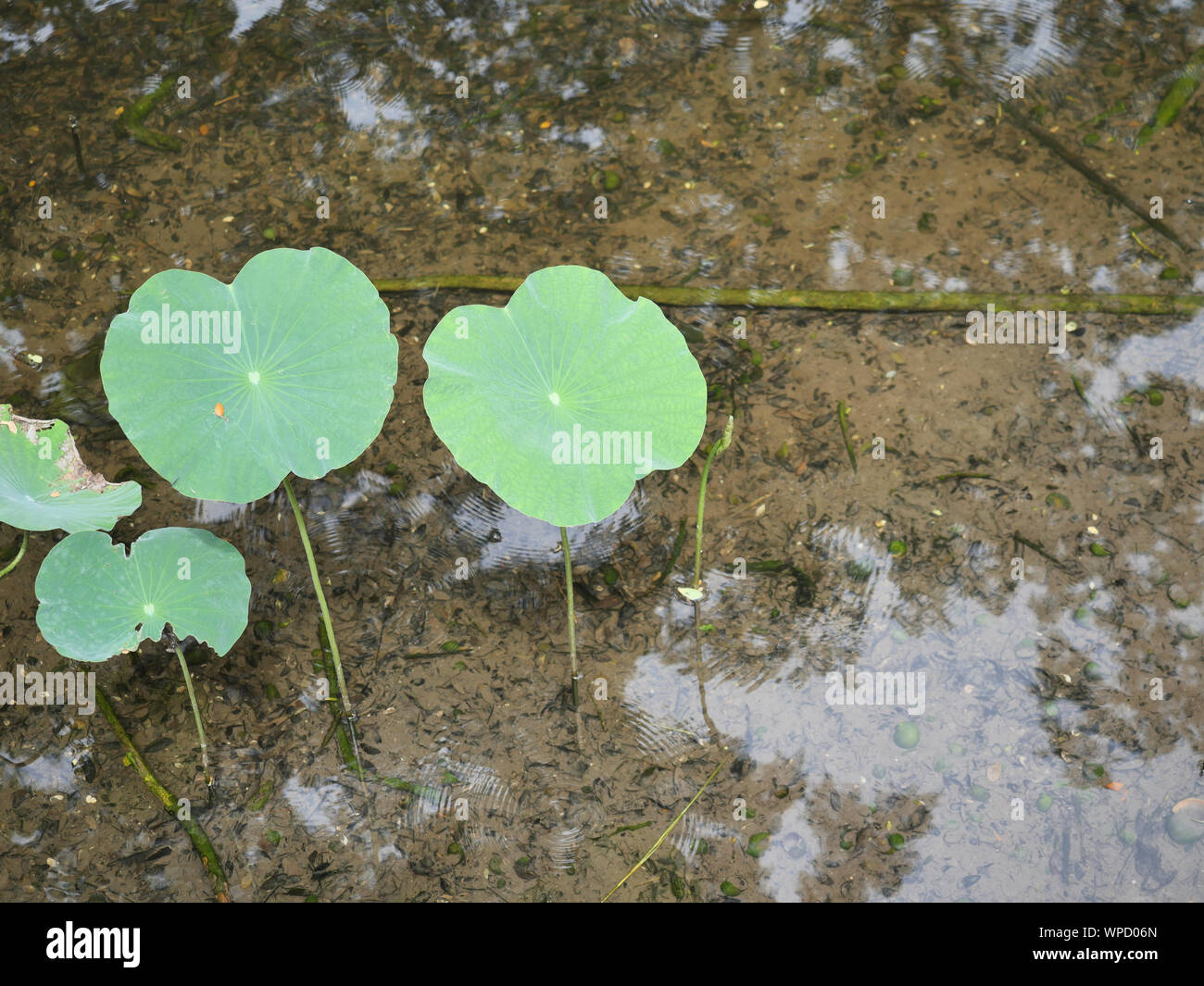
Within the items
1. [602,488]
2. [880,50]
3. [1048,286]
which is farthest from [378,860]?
[880,50]

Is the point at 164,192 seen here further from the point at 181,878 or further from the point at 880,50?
the point at 880,50

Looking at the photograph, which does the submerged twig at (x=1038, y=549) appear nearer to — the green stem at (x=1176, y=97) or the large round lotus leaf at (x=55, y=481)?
the green stem at (x=1176, y=97)

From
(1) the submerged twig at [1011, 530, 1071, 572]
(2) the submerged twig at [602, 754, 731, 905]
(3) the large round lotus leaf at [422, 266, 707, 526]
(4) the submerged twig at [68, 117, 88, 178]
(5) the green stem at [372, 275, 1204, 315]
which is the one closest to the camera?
(3) the large round lotus leaf at [422, 266, 707, 526]

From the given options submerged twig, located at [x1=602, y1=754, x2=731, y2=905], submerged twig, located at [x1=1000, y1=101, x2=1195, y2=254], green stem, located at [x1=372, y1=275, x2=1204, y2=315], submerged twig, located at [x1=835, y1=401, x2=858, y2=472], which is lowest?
submerged twig, located at [x1=602, y1=754, x2=731, y2=905]

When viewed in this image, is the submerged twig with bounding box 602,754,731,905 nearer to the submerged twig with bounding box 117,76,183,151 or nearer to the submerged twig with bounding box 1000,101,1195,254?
the submerged twig with bounding box 1000,101,1195,254

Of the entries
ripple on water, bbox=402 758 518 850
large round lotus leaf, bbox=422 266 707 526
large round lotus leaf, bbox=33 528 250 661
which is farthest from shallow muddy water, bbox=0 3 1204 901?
large round lotus leaf, bbox=422 266 707 526

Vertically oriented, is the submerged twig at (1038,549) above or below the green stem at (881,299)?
below

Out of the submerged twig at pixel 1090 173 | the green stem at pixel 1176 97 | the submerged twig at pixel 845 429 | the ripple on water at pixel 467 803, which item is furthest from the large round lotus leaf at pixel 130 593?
the green stem at pixel 1176 97
